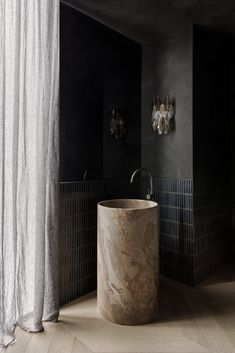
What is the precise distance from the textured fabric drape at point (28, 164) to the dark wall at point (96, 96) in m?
0.32

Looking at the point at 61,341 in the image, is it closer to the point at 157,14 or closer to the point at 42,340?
the point at 42,340

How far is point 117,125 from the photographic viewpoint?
2.59m

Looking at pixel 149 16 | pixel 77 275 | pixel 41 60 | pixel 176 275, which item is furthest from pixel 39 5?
pixel 176 275

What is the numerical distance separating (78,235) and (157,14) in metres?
1.97

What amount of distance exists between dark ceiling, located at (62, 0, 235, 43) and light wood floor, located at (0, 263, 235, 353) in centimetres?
236

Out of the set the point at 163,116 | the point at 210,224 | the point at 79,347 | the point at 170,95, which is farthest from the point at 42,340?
the point at 170,95

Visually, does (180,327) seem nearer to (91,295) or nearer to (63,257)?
(91,295)

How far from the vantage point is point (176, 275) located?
2.52 m

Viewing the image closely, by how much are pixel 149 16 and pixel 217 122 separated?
1210mm

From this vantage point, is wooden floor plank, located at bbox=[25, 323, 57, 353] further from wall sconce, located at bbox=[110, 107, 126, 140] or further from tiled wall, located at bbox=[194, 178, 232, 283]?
wall sconce, located at bbox=[110, 107, 126, 140]

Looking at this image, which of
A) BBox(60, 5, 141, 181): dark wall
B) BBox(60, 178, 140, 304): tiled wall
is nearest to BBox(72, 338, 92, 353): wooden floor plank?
BBox(60, 178, 140, 304): tiled wall

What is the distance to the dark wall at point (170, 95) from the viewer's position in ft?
7.97

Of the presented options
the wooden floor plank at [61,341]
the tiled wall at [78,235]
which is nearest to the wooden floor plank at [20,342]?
the wooden floor plank at [61,341]

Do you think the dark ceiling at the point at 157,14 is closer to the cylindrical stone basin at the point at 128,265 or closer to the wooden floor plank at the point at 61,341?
the cylindrical stone basin at the point at 128,265
